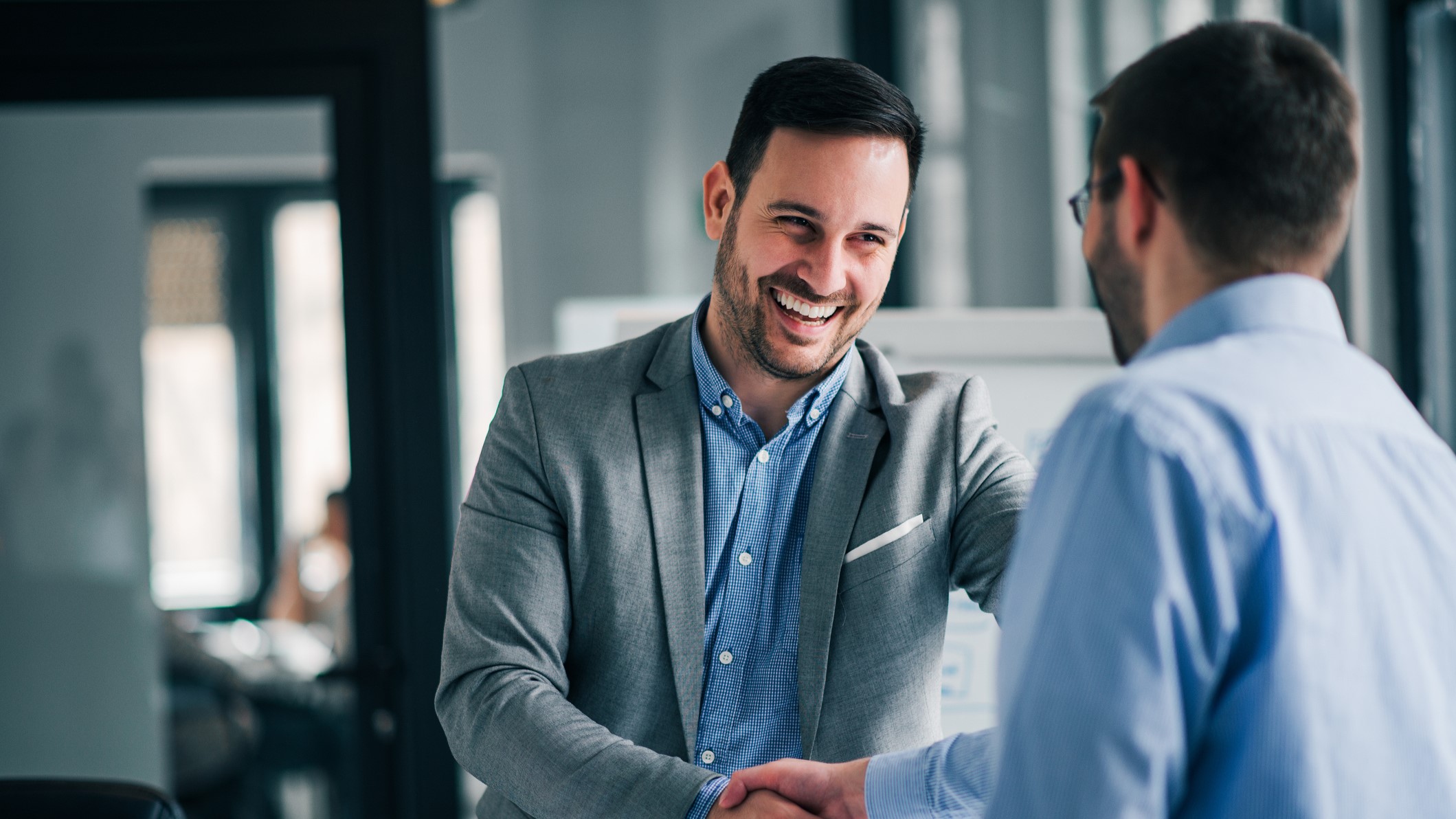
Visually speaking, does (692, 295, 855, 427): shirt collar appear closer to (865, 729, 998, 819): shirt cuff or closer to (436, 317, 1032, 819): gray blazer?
(436, 317, 1032, 819): gray blazer

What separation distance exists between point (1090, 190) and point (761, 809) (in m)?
0.65

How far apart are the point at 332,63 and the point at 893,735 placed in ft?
6.79

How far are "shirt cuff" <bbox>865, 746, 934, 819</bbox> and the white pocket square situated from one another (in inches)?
9.3

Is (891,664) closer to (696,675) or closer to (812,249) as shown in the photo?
(696,675)

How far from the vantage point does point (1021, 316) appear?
2.24 metres

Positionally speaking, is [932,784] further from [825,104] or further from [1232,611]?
[825,104]

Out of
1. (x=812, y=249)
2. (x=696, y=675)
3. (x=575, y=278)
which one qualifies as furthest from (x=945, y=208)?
(x=696, y=675)

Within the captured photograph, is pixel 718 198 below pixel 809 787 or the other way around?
the other way around

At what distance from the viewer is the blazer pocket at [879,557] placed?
1.32 meters

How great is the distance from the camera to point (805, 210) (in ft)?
4.45

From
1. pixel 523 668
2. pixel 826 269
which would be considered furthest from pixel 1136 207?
pixel 523 668

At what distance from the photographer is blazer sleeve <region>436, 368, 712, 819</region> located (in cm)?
117

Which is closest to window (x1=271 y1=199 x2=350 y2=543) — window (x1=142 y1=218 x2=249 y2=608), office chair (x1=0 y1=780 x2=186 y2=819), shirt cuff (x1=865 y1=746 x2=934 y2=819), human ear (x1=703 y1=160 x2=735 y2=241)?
window (x1=142 y1=218 x2=249 y2=608)

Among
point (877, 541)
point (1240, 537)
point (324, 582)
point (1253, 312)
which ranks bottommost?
point (324, 582)
